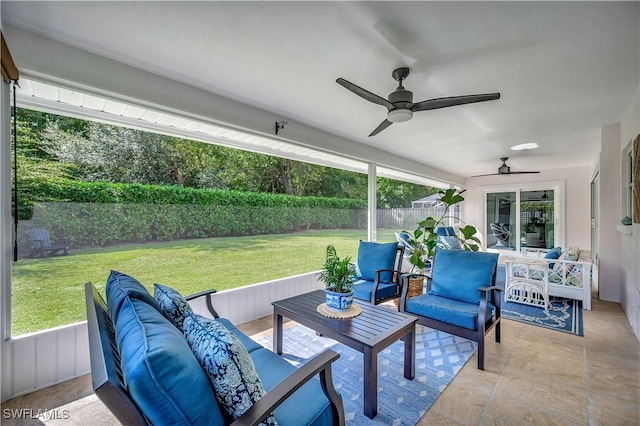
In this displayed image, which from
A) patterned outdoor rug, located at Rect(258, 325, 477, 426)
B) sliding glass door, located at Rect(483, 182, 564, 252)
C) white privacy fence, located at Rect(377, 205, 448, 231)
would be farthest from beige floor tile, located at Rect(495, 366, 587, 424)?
sliding glass door, located at Rect(483, 182, 564, 252)

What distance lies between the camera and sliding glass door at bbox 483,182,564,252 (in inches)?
279

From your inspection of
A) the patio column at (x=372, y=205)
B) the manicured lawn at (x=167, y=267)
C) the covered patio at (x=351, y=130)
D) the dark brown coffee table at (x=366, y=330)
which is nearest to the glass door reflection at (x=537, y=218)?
the covered patio at (x=351, y=130)

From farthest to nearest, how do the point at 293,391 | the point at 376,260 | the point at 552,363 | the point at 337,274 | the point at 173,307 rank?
the point at 376,260
the point at 552,363
the point at 337,274
the point at 173,307
the point at 293,391

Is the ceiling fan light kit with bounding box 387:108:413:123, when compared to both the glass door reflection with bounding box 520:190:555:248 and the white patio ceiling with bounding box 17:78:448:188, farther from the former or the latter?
the glass door reflection with bounding box 520:190:555:248

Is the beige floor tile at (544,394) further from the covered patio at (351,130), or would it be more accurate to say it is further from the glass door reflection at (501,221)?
the glass door reflection at (501,221)

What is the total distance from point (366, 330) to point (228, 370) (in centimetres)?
125

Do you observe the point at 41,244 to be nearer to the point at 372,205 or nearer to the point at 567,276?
the point at 372,205

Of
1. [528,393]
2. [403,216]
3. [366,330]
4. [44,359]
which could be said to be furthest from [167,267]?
[403,216]

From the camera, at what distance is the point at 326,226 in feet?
15.6

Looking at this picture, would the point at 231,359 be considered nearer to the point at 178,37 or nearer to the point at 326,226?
the point at 178,37

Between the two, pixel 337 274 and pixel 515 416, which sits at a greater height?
pixel 337 274

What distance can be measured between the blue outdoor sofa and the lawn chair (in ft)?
4.45

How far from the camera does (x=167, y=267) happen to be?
2963 mm

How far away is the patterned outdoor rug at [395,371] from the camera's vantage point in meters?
1.86
